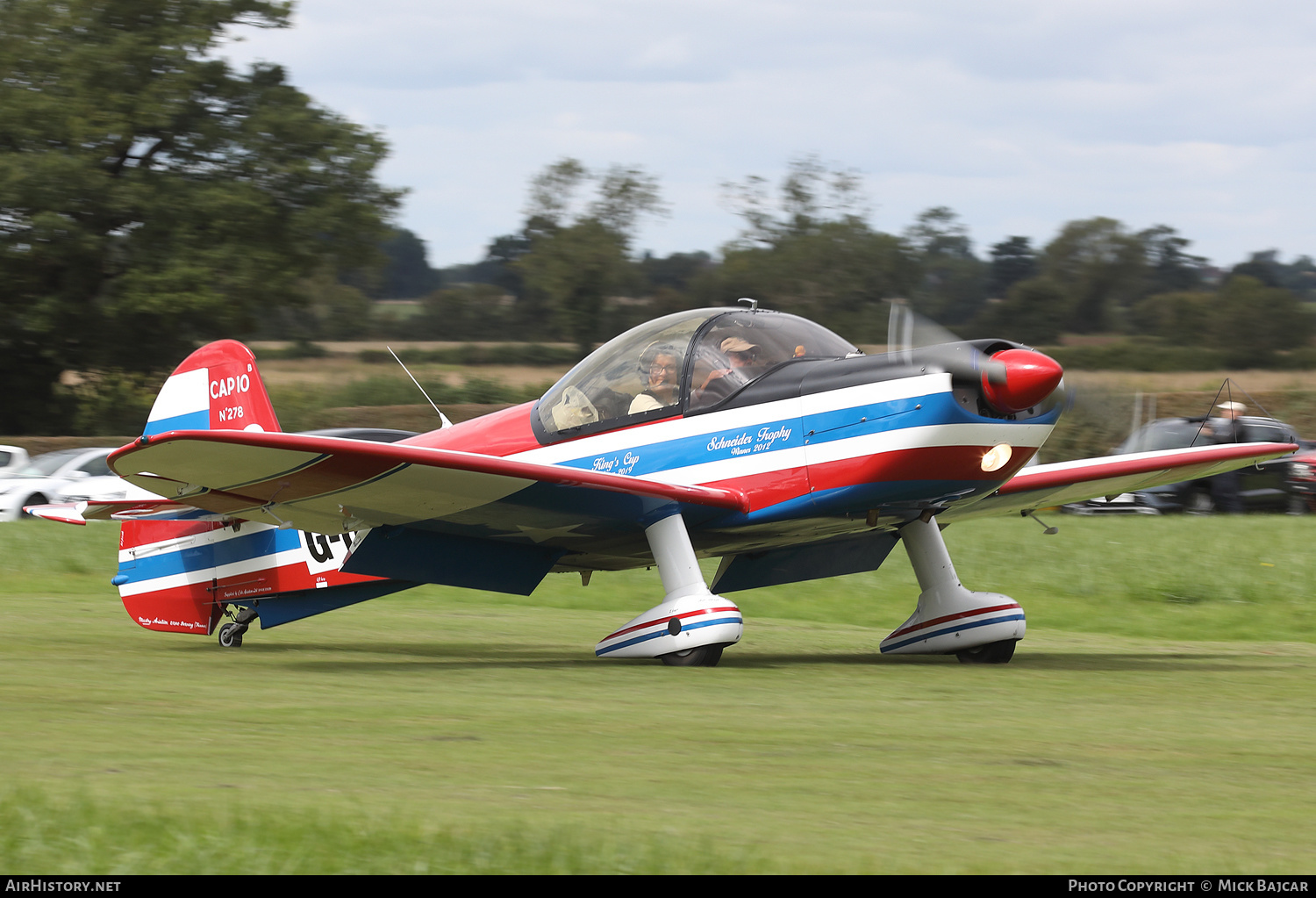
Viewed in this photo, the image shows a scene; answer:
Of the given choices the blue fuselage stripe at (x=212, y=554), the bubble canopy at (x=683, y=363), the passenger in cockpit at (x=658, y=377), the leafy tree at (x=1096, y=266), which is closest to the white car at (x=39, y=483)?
the blue fuselage stripe at (x=212, y=554)

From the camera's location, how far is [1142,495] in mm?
27891

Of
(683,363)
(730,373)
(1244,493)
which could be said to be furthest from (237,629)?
(1244,493)

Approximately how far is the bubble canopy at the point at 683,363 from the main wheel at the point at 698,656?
1.58 metres

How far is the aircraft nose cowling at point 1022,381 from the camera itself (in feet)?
26.2

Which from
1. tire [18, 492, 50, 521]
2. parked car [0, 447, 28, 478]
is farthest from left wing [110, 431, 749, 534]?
parked car [0, 447, 28, 478]

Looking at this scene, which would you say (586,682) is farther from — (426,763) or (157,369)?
(157,369)

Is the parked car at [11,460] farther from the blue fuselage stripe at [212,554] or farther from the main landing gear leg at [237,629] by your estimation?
the main landing gear leg at [237,629]

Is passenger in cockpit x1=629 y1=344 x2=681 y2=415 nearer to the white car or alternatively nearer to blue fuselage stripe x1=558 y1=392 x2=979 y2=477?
blue fuselage stripe x1=558 y1=392 x2=979 y2=477

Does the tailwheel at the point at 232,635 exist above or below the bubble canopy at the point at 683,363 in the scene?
below

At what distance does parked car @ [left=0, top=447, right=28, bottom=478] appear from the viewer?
29453mm

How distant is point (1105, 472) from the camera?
10.5 meters

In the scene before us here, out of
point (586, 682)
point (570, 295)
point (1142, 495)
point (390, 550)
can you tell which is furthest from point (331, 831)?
point (570, 295)

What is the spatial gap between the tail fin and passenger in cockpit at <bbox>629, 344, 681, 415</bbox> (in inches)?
123

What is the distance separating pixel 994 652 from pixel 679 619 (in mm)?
2592
